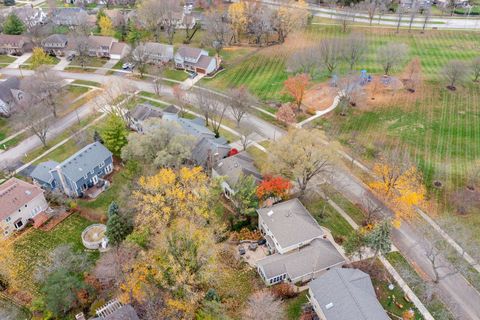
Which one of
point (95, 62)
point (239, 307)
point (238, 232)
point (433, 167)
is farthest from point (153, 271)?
point (95, 62)

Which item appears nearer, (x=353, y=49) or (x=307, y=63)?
(x=307, y=63)

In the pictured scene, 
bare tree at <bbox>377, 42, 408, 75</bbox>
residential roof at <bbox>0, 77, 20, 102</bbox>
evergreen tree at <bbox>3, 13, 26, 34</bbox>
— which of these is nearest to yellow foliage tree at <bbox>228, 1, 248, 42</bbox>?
bare tree at <bbox>377, 42, 408, 75</bbox>

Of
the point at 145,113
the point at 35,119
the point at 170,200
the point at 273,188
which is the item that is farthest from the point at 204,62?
the point at 170,200

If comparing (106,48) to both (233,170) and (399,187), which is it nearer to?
(233,170)

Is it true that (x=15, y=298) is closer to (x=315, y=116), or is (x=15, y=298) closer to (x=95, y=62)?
(x=315, y=116)

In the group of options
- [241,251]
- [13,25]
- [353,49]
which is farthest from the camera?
[13,25]

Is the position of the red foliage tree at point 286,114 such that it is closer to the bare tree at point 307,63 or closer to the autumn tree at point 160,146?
the bare tree at point 307,63

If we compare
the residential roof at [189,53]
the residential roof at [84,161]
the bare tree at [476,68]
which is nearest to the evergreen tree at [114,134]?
the residential roof at [84,161]

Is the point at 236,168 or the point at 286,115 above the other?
the point at 286,115
